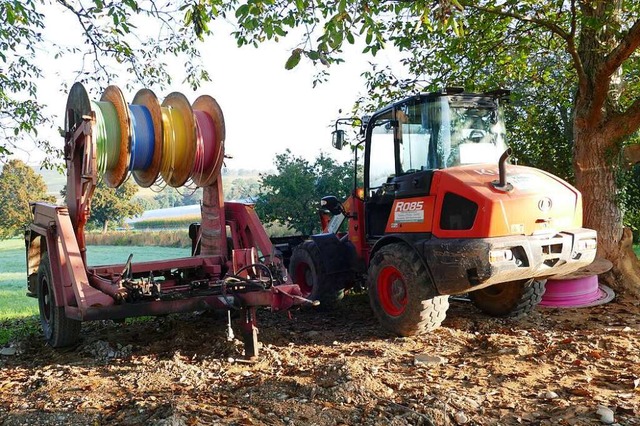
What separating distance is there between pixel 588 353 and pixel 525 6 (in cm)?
596

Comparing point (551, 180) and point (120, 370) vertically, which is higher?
point (551, 180)

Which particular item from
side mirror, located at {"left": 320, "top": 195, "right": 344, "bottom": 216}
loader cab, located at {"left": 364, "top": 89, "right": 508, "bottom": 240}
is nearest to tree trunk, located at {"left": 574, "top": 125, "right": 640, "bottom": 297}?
loader cab, located at {"left": 364, "top": 89, "right": 508, "bottom": 240}

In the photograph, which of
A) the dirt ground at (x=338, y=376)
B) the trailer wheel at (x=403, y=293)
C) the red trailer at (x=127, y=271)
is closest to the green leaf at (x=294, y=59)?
the red trailer at (x=127, y=271)

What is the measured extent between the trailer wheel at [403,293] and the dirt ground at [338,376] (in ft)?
0.63

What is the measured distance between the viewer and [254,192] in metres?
17.5

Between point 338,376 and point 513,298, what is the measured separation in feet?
10.4

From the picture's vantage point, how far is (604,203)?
867 cm

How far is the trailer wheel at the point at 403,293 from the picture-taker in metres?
5.82

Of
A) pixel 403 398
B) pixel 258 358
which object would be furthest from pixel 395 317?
pixel 403 398

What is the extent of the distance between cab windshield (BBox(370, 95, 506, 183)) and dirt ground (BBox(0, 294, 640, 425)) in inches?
74.0

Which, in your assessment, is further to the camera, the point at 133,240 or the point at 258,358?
the point at 133,240

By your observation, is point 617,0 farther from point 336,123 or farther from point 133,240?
point 133,240

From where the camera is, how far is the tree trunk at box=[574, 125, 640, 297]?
28.2ft

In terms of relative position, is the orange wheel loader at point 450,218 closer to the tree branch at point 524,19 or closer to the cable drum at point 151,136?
the cable drum at point 151,136
